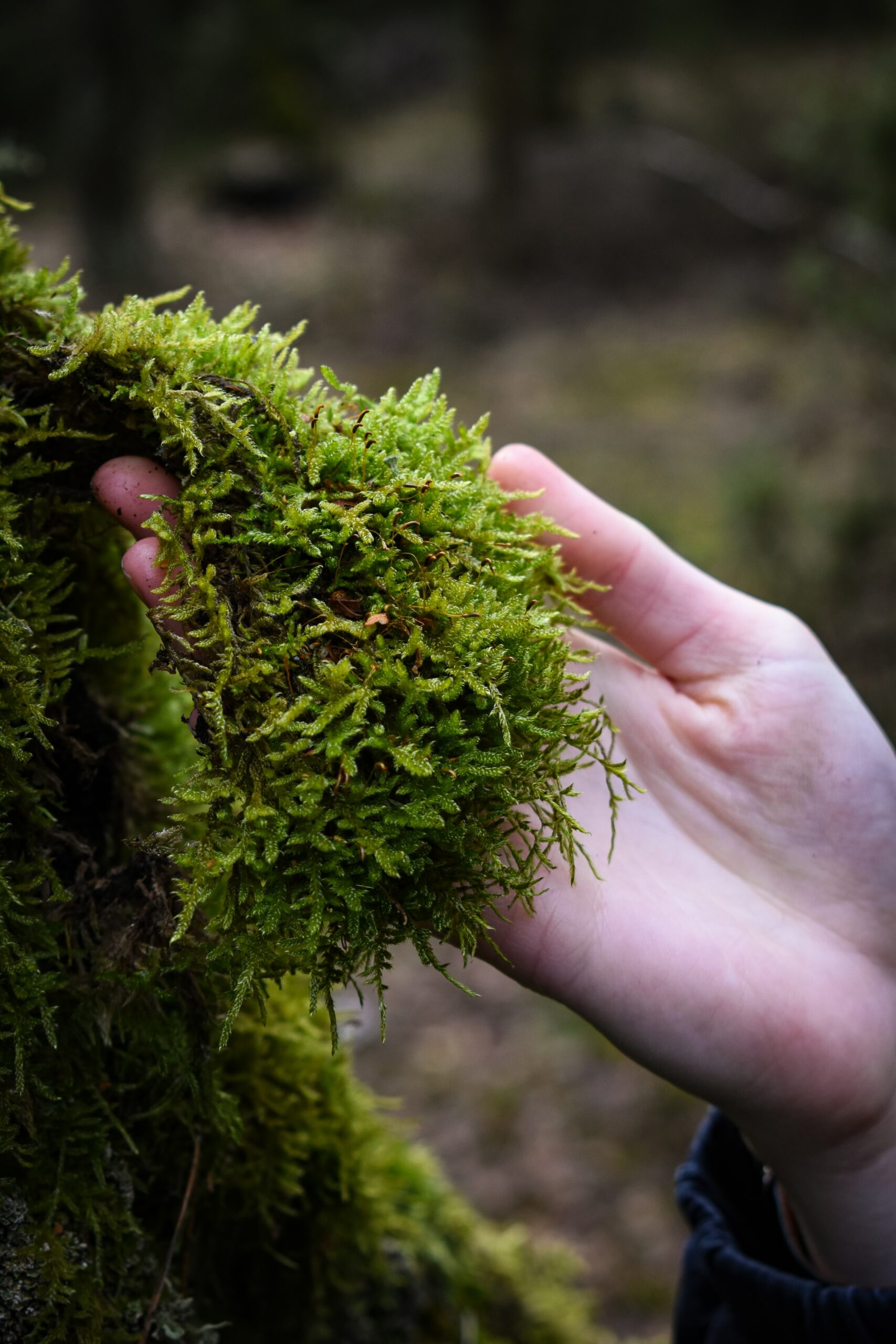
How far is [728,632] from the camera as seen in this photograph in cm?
179

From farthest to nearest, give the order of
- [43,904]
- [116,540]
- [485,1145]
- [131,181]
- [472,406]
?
[131,181], [472,406], [485,1145], [116,540], [43,904]

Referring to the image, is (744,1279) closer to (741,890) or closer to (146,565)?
(741,890)

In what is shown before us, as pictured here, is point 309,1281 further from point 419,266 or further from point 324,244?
point 324,244

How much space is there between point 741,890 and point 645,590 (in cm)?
60

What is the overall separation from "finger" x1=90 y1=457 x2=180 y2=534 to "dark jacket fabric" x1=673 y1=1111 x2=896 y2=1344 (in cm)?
174

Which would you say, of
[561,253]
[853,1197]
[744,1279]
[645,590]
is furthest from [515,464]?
[561,253]

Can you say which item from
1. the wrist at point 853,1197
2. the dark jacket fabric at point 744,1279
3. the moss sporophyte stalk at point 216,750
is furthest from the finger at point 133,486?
the dark jacket fabric at point 744,1279

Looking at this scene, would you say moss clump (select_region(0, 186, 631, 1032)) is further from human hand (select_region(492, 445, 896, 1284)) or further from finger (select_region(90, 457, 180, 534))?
human hand (select_region(492, 445, 896, 1284))

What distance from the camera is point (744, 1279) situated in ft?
5.51

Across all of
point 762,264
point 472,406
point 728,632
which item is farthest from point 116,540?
point 762,264

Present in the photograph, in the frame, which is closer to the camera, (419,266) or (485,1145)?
(485,1145)

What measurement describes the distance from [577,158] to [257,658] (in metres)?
16.3

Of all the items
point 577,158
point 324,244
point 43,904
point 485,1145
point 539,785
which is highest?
point 577,158

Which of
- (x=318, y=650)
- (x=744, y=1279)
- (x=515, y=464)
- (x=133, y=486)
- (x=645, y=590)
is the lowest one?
(x=744, y=1279)
